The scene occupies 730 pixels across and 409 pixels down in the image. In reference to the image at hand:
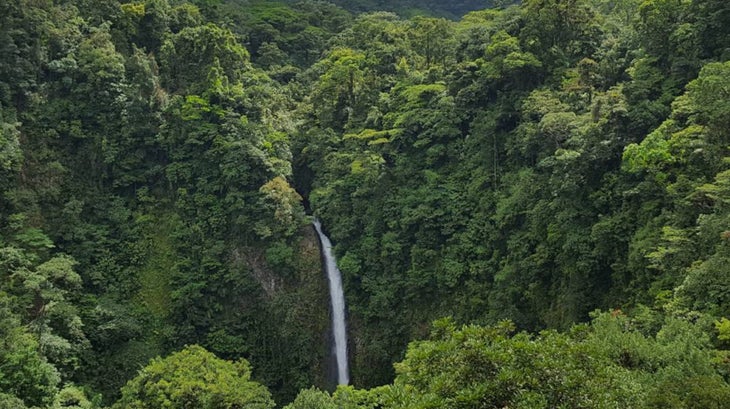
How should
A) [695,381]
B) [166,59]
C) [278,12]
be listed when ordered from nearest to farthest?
[695,381], [166,59], [278,12]

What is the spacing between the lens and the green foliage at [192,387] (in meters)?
16.7

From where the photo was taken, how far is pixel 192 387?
1688 cm

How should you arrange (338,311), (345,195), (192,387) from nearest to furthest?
(192,387)
(338,311)
(345,195)

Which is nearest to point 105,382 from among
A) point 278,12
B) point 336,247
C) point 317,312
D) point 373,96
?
point 317,312

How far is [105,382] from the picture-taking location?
72.9 ft

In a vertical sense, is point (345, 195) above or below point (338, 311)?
above

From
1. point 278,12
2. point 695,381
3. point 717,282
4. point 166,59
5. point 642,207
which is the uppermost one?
point 278,12

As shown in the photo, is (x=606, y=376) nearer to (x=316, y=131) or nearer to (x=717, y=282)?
(x=717, y=282)

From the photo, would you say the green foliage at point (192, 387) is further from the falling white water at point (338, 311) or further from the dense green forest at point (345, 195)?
the falling white water at point (338, 311)

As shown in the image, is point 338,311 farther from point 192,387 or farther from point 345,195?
point 192,387

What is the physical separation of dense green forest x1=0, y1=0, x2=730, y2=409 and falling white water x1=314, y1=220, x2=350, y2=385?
0.48m

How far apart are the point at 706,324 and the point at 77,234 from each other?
24195mm

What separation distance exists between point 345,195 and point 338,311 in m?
5.41

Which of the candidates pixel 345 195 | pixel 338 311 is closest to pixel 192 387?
pixel 338 311
